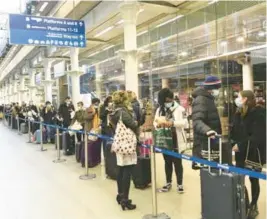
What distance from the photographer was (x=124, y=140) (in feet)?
12.7

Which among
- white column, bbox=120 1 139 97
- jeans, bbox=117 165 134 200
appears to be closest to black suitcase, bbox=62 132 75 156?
white column, bbox=120 1 139 97

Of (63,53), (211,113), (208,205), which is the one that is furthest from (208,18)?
(63,53)

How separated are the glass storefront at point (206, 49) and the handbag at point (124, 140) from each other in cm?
375

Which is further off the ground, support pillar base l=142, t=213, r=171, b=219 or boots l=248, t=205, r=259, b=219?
boots l=248, t=205, r=259, b=219

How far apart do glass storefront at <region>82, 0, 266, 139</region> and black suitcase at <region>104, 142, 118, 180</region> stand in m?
2.94

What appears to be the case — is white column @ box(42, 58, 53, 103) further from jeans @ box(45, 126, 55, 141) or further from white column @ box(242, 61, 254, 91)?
white column @ box(242, 61, 254, 91)

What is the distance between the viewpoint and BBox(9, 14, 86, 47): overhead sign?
8.25 meters

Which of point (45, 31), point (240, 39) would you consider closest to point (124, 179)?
point (45, 31)

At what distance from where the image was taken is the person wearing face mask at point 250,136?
3279mm

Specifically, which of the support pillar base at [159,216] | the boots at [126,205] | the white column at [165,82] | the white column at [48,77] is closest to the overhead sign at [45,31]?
the white column at [165,82]

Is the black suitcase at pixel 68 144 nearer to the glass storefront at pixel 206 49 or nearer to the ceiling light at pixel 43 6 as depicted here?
the glass storefront at pixel 206 49

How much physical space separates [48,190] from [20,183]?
78cm

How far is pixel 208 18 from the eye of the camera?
27.9ft

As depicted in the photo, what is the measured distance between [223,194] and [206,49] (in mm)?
7386
